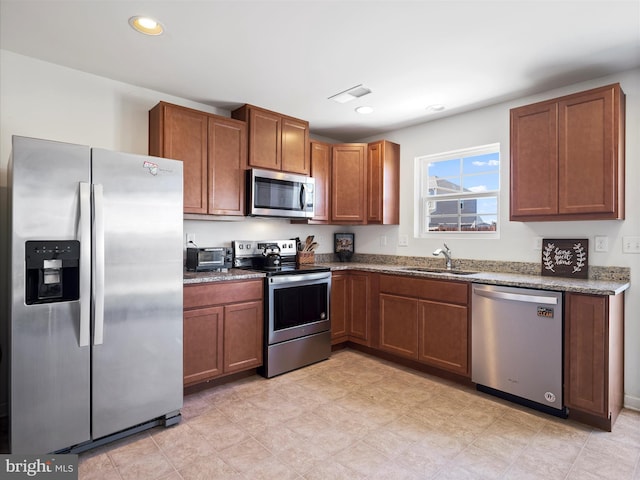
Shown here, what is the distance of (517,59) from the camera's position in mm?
2461

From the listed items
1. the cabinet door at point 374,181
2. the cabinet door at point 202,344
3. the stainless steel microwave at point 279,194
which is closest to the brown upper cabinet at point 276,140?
the stainless steel microwave at point 279,194

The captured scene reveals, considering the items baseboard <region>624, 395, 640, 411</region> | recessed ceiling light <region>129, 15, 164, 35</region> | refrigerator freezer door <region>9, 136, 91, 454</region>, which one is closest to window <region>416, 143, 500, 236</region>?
baseboard <region>624, 395, 640, 411</region>

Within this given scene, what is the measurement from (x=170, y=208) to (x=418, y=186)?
2.64 meters

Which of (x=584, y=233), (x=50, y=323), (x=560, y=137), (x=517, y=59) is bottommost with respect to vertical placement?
(x=50, y=323)

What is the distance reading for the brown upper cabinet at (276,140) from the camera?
3305mm

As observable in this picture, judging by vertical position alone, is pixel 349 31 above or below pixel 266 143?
above

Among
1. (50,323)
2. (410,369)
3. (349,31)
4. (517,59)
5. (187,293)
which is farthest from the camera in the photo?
(410,369)

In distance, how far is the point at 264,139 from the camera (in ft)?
11.1

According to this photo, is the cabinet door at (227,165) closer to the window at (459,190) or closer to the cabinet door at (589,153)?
the window at (459,190)

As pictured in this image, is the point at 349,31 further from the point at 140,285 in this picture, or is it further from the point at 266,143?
the point at 140,285

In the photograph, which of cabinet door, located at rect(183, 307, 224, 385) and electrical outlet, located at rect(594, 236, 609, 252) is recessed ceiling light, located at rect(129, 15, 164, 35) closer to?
cabinet door, located at rect(183, 307, 224, 385)

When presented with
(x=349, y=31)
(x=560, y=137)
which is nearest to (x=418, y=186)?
(x=560, y=137)

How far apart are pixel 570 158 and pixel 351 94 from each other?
172 cm

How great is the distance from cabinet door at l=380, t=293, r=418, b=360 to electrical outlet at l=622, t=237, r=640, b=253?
1532 mm
